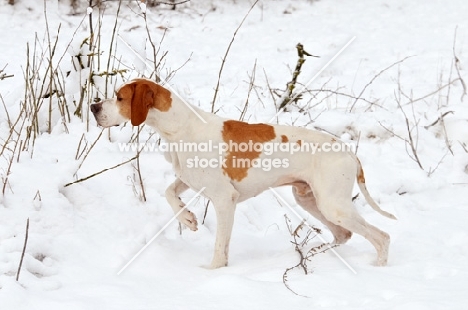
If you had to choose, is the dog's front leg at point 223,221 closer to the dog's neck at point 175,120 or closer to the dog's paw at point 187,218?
the dog's paw at point 187,218

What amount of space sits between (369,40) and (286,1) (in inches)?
72.8

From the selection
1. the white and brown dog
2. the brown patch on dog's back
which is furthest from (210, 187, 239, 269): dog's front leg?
the brown patch on dog's back

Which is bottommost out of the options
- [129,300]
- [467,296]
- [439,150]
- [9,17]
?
[9,17]

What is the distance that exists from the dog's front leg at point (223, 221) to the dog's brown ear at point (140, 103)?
57 centimetres

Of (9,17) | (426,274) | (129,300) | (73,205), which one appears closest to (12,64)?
(9,17)

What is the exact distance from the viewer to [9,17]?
326 inches

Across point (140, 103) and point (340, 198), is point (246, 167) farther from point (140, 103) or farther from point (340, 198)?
point (140, 103)

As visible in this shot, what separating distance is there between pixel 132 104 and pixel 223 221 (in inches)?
30.0

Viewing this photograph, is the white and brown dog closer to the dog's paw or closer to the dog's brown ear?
the dog's brown ear

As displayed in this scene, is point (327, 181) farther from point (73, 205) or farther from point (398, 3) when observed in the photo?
point (398, 3)

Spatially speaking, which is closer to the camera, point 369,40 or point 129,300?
point 129,300

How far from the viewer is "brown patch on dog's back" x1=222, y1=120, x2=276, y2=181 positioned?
3.40 m

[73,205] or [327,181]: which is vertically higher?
[327,181]

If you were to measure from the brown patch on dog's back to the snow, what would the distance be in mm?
509
